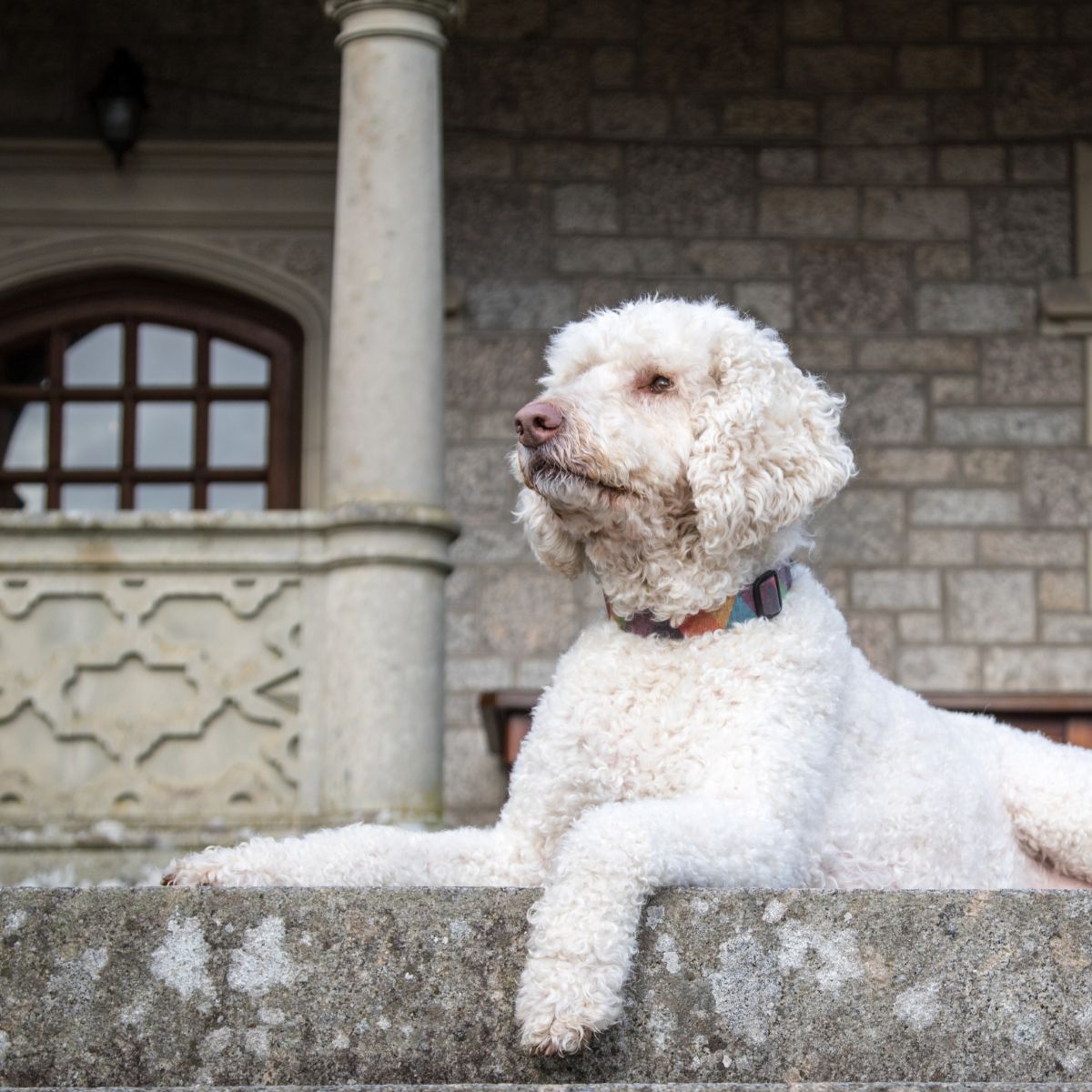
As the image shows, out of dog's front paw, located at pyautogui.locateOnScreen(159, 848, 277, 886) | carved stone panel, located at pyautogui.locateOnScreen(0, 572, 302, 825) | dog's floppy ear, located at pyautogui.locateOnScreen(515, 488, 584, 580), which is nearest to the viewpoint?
dog's front paw, located at pyautogui.locateOnScreen(159, 848, 277, 886)

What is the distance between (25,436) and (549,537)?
637 centimetres

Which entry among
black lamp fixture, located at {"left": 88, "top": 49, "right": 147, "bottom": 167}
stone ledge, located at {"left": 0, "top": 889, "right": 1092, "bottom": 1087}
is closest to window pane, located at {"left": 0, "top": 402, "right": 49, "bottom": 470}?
black lamp fixture, located at {"left": 88, "top": 49, "right": 147, "bottom": 167}

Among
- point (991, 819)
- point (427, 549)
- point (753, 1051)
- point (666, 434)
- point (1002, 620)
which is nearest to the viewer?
point (753, 1051)

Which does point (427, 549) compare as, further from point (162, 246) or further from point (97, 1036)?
point (97, 1036)

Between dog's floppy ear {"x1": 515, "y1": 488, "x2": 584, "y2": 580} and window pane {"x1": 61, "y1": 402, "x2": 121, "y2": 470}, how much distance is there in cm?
605

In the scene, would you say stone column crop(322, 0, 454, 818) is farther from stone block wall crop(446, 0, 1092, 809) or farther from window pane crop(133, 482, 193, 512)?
window pane crop(133, 482, 193, 512)

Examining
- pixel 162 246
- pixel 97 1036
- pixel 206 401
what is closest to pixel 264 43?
pixel 162 246

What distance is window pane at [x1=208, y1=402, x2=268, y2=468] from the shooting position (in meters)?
8.93

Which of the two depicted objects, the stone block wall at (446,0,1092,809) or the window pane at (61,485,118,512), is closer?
the stone block wall at (446,0,1092,809)

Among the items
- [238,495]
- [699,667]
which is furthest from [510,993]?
[238,495]

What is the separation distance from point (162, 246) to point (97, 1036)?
690 centimetres

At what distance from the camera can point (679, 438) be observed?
2.95 meters

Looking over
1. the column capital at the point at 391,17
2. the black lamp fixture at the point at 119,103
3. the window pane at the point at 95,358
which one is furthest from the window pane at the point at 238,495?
the column capital at the point at 391,17

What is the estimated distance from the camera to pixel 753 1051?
235 cm
